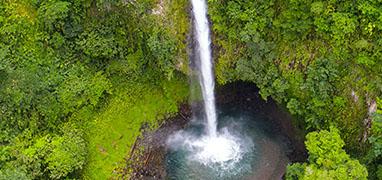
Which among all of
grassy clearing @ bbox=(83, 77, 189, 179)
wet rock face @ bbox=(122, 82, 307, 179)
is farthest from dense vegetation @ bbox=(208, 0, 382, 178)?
grassy clearing @ bbox=(83, 77, 189, 179)

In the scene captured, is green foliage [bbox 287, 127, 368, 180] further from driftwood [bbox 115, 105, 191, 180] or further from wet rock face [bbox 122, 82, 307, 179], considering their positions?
driftwood [bbox 115, 105, 191, 180]

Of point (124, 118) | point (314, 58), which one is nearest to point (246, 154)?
point (314, 58)

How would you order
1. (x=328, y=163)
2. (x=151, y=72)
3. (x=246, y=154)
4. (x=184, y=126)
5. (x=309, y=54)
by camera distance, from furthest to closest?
(x=184, y=126)
(x=151, y=72)
(x=246, y=154)
(x=309, y=54)
(x=328, y=163)

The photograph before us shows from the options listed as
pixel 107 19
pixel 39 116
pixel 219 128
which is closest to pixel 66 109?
pixel 39 116

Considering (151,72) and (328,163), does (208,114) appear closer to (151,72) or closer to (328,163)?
(151,72)

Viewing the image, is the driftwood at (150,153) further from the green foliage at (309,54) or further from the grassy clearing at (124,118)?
the green foliage at (309,54)

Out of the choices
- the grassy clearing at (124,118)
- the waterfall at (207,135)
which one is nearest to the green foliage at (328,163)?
the waterfall at (207,135)
